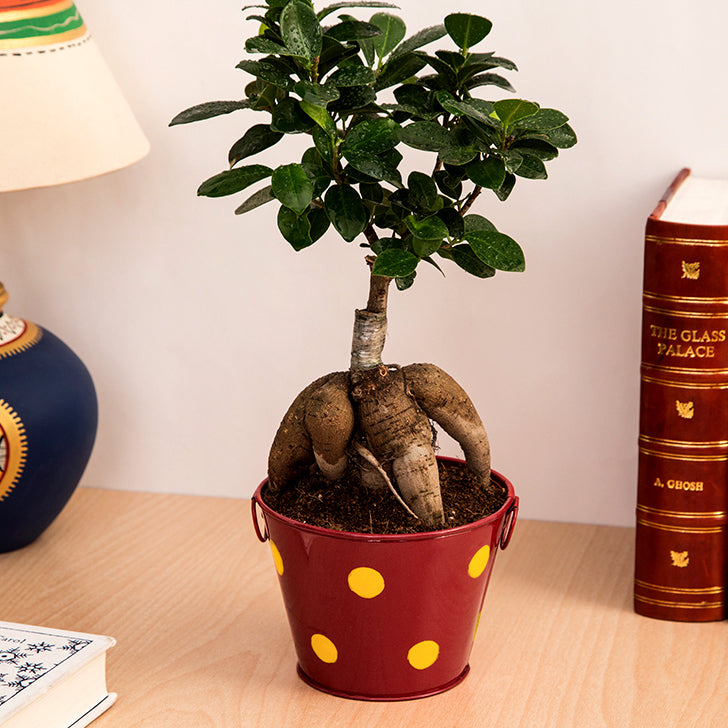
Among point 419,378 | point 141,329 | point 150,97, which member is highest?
point 150,97

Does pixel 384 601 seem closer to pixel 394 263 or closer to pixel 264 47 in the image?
pixel 394 263

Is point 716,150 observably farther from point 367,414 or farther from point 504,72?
point 367,414

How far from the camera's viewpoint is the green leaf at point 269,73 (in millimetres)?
708

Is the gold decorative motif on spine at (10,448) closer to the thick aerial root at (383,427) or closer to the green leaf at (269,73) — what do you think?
the thick aerial root at (383,427)

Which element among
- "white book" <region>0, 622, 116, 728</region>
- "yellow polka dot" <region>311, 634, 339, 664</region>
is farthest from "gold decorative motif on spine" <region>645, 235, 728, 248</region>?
"white book" <region>0, 622, 116, 728</region>

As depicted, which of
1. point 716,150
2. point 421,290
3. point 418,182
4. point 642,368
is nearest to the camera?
point 418,182

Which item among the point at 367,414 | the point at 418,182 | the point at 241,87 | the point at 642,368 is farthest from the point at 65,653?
the point at 241,87

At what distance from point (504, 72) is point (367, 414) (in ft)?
1.56

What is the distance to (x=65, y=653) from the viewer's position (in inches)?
30.7

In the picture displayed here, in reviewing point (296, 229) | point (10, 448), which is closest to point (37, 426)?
point (10, 448)

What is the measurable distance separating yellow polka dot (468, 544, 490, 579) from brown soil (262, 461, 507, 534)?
25mm

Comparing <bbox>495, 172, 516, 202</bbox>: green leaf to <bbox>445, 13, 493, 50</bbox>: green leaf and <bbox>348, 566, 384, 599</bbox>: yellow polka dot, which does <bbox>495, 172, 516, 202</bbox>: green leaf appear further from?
<bbox>348, 566, 384, 599</bbox>: yellow polka dot

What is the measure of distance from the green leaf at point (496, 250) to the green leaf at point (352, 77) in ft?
0.43

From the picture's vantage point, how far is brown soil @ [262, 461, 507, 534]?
797 mm
